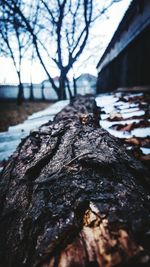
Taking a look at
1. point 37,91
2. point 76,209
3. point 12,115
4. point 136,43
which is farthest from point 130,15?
point 37,91

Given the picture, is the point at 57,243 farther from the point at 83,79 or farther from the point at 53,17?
the point at 83,79

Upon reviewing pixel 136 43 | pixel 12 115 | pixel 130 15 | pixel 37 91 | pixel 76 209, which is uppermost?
pixel 130 15

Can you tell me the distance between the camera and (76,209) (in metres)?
0.75

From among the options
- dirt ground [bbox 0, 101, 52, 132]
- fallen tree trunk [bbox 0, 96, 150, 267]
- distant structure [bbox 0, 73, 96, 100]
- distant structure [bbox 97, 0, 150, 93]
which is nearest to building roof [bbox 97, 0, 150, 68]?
distant structure [bbox 97, 0, 150, 93]

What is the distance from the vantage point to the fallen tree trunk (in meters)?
0.60

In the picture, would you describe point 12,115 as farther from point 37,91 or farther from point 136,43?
point 37,91

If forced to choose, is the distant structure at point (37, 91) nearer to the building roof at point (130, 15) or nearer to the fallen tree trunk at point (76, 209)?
the building roof at point (130, 15)

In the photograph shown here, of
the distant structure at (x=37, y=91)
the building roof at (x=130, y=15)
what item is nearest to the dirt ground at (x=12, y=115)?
the building roof at (x=130, y=15)

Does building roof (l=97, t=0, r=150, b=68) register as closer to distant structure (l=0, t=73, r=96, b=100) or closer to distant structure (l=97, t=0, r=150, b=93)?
distant structure (l=97, t=0, r=150, b=93)

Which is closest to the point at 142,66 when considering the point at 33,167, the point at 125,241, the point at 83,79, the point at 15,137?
the point at 15,137

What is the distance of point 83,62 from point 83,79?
21.4 metres

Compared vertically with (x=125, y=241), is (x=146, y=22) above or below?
above

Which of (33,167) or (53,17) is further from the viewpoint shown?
(53,17)

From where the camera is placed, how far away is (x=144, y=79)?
575 cm
